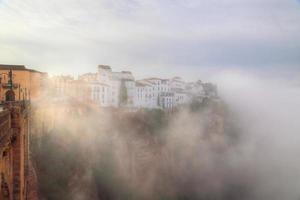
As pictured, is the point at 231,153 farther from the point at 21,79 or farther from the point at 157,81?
the point at 21,79

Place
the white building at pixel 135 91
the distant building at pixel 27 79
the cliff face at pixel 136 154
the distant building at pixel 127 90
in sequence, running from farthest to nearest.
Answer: the white building at pixel 135 91
the distant building at pixel 127 90
the distant building at pixel 27 79
the cliff face at pixel 136 154

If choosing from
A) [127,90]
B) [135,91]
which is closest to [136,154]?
[127,90]

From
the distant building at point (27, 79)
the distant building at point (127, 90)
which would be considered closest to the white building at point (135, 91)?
the distant building at point (127, 90)

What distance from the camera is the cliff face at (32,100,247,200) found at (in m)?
42.8

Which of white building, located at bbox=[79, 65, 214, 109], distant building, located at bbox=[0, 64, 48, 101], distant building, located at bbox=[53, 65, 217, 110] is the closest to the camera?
distant building, located at bbox=[0, 64, 48, 101]

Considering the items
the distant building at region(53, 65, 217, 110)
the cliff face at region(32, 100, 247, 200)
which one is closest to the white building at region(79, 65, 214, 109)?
the distant building at region(53, 65, 217, 110)

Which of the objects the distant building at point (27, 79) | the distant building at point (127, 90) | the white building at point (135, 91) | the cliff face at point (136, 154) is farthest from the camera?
the white building at point (135, 91)

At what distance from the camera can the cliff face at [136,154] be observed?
42781mm

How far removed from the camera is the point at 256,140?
10306 cm

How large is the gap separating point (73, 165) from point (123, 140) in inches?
657

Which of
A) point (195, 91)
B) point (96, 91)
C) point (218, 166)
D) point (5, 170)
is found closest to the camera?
point (5, 170)

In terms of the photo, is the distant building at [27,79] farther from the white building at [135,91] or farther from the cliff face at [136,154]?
the white building at [135,91]

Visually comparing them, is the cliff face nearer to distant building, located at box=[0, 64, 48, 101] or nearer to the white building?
the white building

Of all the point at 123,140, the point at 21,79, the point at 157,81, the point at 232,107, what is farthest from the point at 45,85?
the point at 232,107
